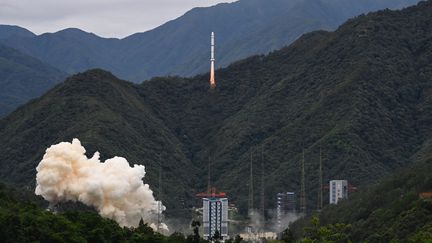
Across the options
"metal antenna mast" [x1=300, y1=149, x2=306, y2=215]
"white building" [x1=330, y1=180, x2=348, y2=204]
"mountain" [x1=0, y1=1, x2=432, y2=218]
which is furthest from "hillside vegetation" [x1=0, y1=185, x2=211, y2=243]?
"mountain" [x1=0, y1=1, x2=432, y2=218]

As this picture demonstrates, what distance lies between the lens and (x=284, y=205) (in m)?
157

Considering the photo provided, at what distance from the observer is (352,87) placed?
184875 millimetres

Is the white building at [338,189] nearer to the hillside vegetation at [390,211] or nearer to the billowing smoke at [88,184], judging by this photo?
the hillside vegetation at [390,211]

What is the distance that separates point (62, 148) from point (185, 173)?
64.2m

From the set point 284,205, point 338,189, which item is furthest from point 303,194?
point 338,189

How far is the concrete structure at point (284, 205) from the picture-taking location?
153 meters

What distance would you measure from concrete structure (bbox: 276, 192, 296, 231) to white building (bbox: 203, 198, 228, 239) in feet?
28.9

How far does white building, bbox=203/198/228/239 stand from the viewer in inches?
5516

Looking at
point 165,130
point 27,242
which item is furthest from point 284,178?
point 27,242

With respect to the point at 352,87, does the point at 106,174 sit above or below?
below

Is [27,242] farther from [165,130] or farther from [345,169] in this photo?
[165,130]

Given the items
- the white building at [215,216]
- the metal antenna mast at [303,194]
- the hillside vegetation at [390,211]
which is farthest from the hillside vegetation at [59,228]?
the metal antenna mast at [303,194]

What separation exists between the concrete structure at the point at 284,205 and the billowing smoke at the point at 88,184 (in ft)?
104

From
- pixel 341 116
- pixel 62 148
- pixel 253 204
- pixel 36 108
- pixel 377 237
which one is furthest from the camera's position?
pixel 36 108
